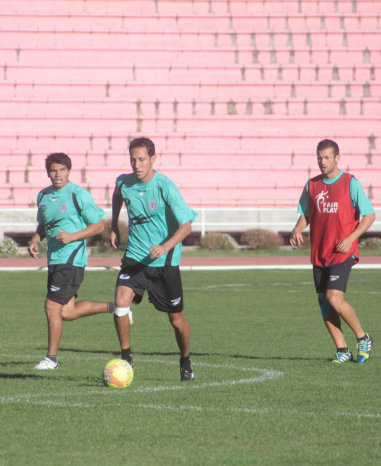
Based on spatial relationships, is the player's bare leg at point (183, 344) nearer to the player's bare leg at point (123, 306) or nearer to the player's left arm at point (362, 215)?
the player's bare leg at point (123, 306)

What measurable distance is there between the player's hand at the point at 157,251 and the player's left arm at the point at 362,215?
2141mm

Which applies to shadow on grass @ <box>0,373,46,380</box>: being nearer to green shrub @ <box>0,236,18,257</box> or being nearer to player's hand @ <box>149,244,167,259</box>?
player's hand @ <box>149,244,167,259</box>

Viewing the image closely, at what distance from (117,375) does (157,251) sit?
1087mm

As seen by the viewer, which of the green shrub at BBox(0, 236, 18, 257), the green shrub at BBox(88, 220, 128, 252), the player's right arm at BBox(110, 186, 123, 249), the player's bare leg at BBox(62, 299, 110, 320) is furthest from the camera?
the green shrub at BBox(88, 220, 128, 252)

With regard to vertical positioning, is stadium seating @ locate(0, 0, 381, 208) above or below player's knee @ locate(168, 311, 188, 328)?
above

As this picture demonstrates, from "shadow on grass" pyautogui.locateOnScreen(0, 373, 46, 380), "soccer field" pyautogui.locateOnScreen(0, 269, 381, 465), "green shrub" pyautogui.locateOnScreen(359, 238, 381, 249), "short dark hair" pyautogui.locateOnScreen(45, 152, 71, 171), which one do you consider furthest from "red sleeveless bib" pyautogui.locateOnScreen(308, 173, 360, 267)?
"green shrub" pyautogui.locateOnScreen(359, 238, 381, 249)

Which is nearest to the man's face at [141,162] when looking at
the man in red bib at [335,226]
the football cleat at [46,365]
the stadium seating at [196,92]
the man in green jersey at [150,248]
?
the man in green jersey at [150,248]

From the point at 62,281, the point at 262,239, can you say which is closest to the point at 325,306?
the point at 62,281

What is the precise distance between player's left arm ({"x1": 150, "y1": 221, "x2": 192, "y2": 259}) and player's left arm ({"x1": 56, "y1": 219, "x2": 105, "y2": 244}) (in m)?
1.24

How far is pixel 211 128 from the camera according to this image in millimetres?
34844

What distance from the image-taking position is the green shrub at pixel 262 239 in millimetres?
29859

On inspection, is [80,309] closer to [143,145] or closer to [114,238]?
[114,238]

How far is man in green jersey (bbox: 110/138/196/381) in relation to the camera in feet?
27.6

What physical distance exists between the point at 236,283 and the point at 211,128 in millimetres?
15445
